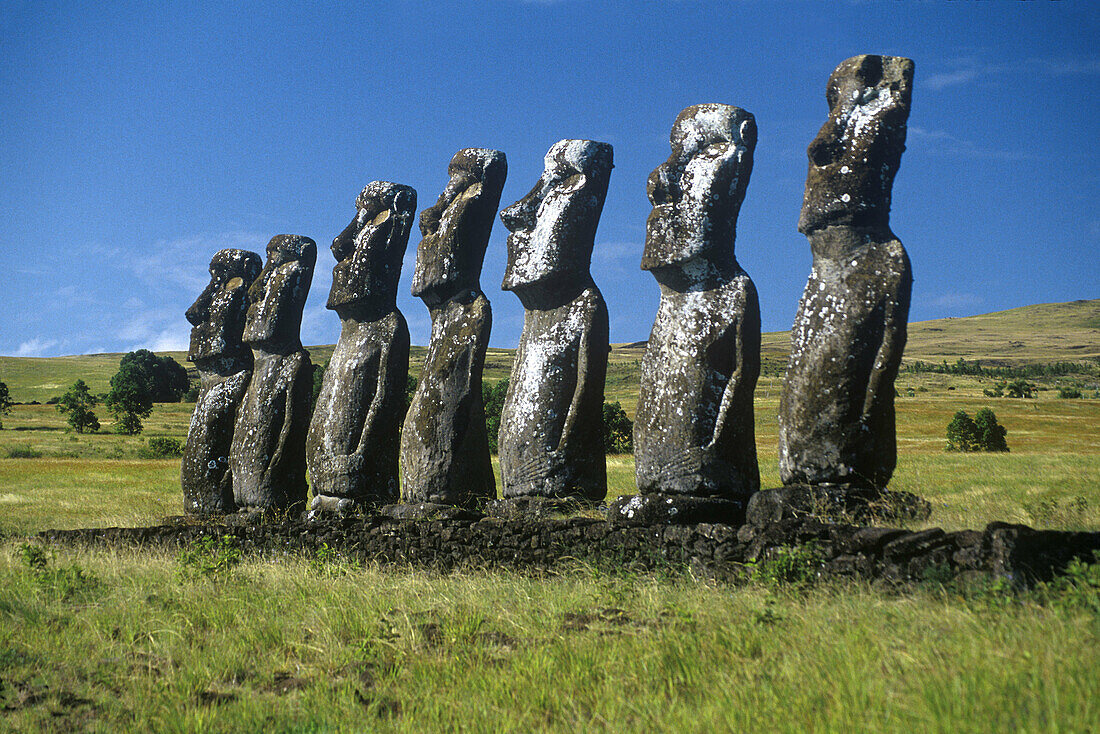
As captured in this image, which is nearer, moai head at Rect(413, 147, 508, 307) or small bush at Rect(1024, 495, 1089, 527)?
small bush at Rect(1024, 495, 1089, 527)

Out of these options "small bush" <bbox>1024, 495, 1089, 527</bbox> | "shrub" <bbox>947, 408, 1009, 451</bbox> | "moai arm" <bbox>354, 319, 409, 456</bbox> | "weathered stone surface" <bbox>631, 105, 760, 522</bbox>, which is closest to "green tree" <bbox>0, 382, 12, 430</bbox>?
"shrub" <bbox>947, 408, 1009, 451</bbox>

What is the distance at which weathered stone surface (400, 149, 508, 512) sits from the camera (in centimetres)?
1066

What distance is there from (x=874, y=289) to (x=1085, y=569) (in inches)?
123

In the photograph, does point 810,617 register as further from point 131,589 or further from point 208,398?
point 208,398

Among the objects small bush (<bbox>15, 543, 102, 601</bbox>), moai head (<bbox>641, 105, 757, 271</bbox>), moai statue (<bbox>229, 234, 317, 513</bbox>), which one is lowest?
small bush (<bbox>15, 543, 102, 601</bbox>)

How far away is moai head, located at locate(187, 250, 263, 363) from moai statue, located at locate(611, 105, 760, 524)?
766 cm

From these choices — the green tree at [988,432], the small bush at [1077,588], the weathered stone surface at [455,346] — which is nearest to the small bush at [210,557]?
the weathered stone surface at [455,346]

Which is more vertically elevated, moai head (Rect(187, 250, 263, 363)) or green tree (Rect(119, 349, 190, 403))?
green tree (Rect(119, 349, 190, 403))

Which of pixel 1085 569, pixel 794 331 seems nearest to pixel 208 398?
pixel 794 331

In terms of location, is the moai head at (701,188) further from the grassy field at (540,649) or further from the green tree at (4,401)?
the green tree at (4,401)

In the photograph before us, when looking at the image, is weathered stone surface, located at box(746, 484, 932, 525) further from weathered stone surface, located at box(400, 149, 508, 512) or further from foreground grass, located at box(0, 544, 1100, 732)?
weathered stone surface, located at box(400, 149, 508, 512)

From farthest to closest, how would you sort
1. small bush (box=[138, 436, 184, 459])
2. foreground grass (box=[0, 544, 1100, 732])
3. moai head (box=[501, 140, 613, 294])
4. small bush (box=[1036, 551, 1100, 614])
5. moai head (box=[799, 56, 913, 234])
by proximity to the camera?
small bush (box=[138, 436, 184, 459]), moai head (box=[501, 140, 613, 294]), moai head (box=[799, 56, 913, 234]), small bush (box=[1036, 551, 1100, 614]), foreground grass (box=[0, 544, 1100, 732])

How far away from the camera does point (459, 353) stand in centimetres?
1102

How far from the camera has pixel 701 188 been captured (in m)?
9.12
